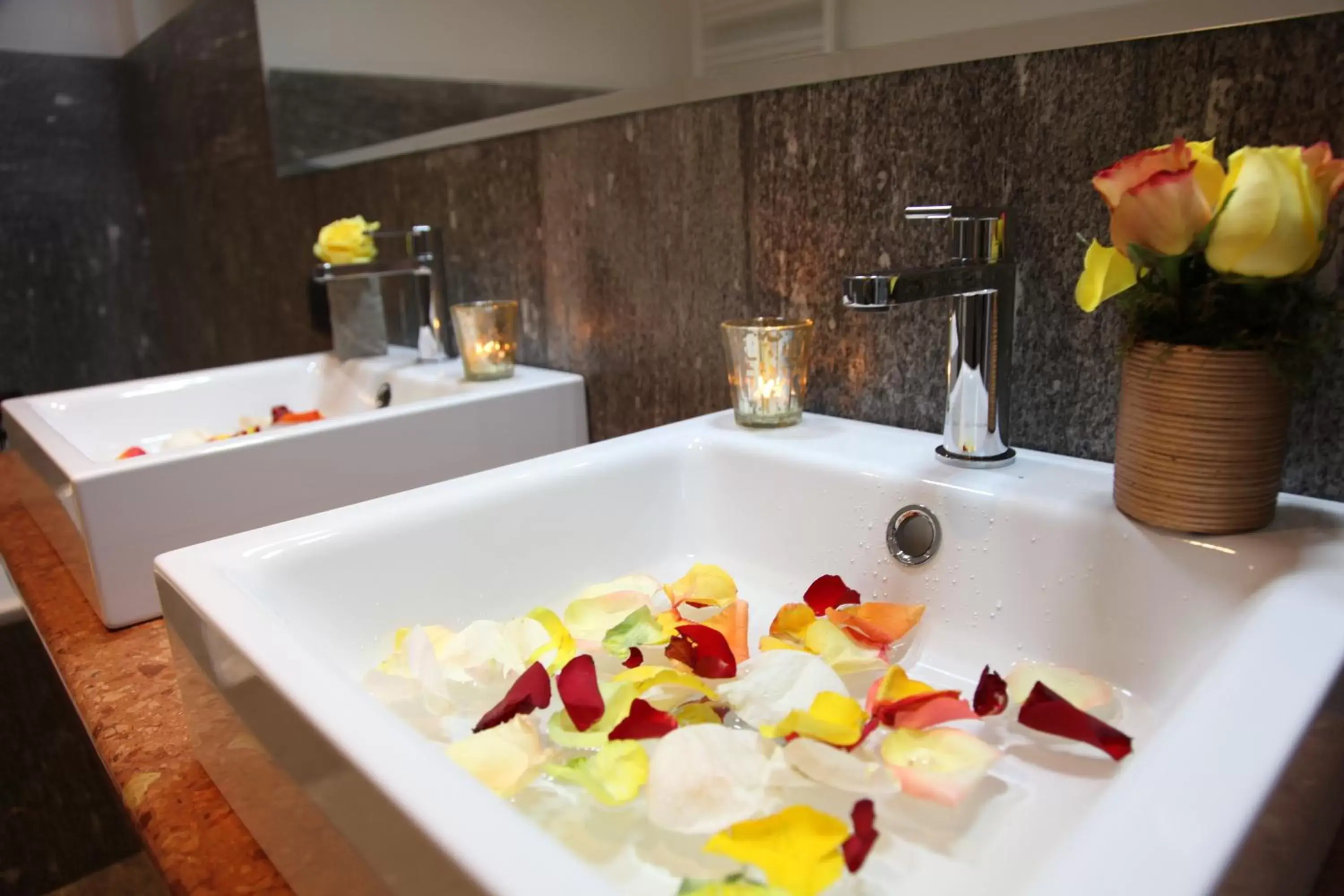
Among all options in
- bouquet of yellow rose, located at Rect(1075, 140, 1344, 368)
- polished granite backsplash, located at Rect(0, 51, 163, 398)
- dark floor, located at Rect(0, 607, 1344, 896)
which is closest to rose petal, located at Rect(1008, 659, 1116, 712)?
bouquet of yellow rose, located at Rect(1075, 140, 1344, 368)

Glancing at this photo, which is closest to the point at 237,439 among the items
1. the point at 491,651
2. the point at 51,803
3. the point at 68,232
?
the point at 491,651

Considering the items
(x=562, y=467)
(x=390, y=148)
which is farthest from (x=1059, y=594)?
(x=390, y=148)

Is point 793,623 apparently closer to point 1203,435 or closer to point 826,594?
point 826,594

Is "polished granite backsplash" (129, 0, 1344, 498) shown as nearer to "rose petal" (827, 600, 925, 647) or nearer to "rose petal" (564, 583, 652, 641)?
"rose petal" (827, 600, 925, 647)

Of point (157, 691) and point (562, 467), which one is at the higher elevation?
point (562, 467)

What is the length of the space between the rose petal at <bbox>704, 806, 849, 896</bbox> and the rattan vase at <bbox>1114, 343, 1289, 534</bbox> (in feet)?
1.05

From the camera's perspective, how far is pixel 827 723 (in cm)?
49

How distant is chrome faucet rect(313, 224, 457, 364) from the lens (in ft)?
4.26

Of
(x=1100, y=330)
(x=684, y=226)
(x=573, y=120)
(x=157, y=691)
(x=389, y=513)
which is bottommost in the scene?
(x=157, y=691)

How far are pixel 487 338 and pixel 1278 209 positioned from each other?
872mm

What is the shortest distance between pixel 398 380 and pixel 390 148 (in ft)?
1.34

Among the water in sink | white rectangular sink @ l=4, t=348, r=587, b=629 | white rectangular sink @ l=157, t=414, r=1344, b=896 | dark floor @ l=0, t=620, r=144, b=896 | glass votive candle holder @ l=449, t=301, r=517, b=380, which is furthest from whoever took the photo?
dark floor @ l=0, t=620, r=144, b=896

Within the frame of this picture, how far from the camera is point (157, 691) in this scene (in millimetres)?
718

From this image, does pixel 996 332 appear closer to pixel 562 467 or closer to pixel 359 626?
pixel 562 467
